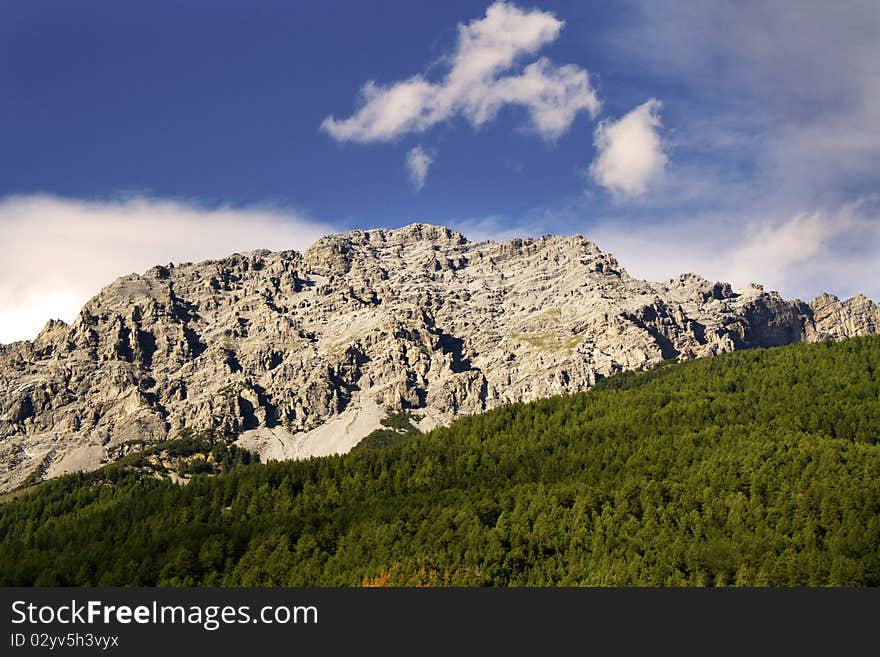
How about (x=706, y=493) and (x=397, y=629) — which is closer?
(x=397, y=629)

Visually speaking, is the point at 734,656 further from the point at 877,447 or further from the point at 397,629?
the point at 877,447

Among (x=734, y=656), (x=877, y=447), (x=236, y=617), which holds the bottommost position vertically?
(x=734, y=656)

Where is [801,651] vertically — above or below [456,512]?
below

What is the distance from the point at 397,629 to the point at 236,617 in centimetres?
1664

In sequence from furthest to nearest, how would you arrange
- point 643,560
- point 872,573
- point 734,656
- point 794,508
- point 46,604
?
point 794,508
point 643,560
point 872,573
point 46,604
point 734,656

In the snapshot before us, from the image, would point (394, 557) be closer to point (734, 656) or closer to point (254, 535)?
point (254, 535)

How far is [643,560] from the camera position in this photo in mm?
133500

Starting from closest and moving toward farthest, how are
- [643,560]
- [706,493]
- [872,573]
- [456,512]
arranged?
[872,573]
[643,560]
[706,493]
[456,512]

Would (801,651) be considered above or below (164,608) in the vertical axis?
below

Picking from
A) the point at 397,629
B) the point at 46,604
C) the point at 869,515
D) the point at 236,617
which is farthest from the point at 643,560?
the point at 46,604

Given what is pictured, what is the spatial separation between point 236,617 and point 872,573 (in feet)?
331

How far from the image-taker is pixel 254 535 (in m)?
173

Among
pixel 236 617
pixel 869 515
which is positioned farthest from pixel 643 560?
pixel 236 617

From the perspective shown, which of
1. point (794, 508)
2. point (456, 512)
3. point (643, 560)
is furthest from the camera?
point (456, 512)
